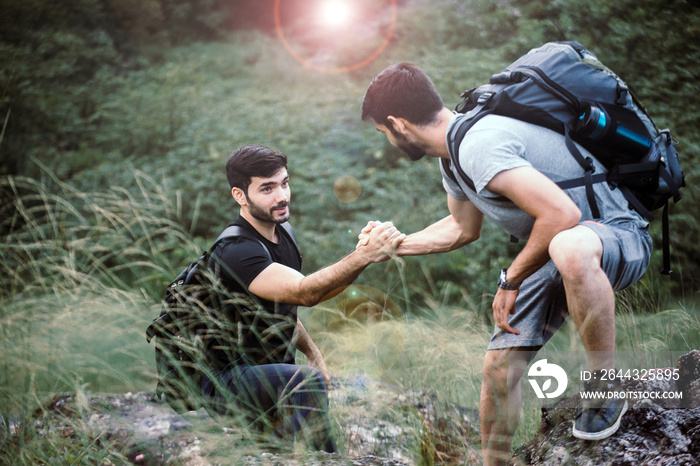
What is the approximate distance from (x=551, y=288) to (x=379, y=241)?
771 mm

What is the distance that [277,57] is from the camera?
38.9 ft

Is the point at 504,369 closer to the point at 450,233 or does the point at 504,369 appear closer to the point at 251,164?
the point at 450,233

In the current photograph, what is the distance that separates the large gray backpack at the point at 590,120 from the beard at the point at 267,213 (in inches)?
35.4

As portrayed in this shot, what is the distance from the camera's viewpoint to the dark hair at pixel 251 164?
2.44 metres

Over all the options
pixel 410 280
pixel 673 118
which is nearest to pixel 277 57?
pixel 410 280

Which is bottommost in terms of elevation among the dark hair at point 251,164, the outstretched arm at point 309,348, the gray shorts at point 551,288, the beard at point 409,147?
the outstretched arm at point 309,348

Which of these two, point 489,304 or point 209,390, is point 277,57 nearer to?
point 489,304

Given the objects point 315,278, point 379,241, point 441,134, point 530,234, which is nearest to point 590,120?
point 530,234

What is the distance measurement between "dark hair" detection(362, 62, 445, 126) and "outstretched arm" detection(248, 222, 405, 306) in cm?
57

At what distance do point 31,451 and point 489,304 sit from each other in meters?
4.05

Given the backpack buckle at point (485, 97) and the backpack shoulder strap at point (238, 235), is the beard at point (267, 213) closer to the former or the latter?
the backpack shoulder strap at point (238, 235)

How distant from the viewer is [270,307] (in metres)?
2.41

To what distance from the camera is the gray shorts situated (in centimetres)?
184

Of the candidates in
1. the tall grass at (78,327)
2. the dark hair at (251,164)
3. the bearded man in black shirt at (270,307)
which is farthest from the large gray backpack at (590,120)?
the tall grass at (78,327)
